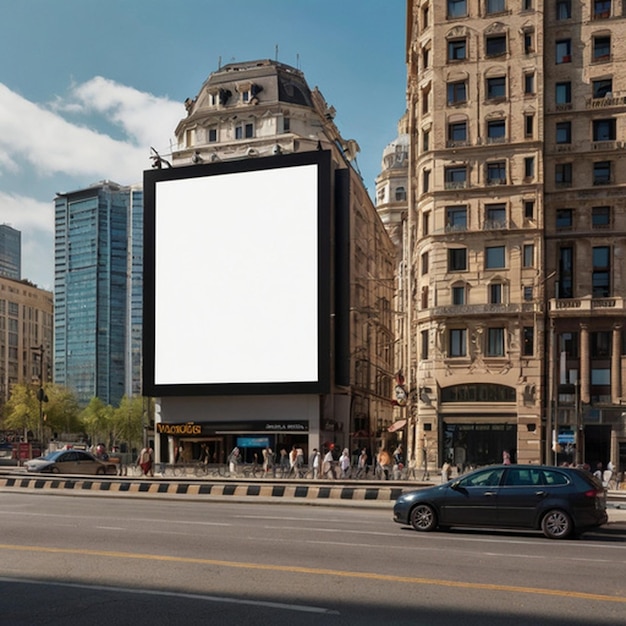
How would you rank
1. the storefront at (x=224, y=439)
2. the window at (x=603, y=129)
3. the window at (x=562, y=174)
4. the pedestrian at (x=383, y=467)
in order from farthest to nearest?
the storefront at (x=224, y=439), the window at (x=562, y=174), the window at (x=603, y=129), the pedestrian at (x=383, y=467)

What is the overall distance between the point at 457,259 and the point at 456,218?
2.61 m

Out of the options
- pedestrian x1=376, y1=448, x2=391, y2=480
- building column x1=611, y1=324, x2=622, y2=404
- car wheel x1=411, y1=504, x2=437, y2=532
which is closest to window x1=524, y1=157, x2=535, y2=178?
building column x1=611, y1=324, x2=622, y2=404

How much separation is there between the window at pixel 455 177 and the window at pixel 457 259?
399cm

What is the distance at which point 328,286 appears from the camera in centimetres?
5772

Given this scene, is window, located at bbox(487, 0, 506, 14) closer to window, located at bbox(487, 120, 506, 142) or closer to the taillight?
window, located at bbox(487, 120, 506, 142)

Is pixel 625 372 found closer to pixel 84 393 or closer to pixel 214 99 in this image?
pixel 214 99

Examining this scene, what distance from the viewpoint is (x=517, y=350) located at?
51.6m

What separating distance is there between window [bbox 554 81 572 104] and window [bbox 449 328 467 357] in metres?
15.6

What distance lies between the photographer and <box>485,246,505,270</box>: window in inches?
2076

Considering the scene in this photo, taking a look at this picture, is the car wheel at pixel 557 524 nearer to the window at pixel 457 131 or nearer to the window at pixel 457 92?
the window at pixel 457 131

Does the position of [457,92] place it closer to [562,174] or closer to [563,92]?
[563,92]

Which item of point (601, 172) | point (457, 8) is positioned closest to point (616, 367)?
point (601, 172)

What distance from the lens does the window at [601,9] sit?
53.7 metres

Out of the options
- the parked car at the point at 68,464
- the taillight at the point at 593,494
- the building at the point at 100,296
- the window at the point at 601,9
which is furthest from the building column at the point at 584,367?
the building at the point at 100,296
